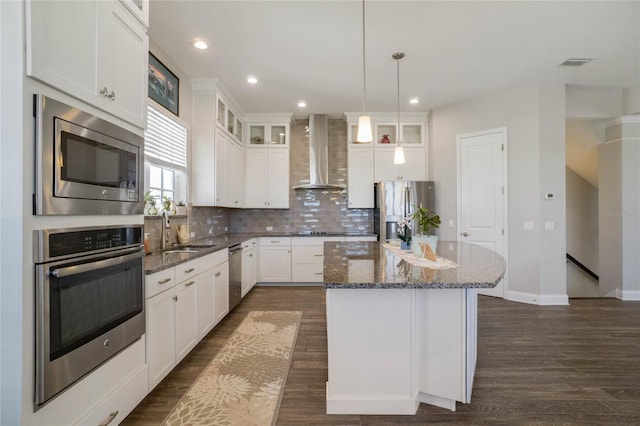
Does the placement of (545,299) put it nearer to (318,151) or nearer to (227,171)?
(318,151)

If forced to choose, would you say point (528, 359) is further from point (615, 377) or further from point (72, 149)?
point (72, 149)

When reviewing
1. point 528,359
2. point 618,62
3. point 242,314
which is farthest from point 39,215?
point 618,62

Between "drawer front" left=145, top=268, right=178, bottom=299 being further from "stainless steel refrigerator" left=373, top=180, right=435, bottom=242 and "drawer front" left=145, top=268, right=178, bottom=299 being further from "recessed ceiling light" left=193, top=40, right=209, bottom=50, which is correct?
"stainless steel refrigerator" left=373, top=180, right=435, bottom=242

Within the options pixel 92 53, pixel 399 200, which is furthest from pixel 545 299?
pixel 92 53

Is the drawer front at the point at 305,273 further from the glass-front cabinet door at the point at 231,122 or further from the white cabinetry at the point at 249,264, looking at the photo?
the glass-front cabinet door at the point at 231,122

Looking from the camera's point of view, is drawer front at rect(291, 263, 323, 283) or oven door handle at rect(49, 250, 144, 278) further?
drawer front at rect(291, 263, 323, 283)

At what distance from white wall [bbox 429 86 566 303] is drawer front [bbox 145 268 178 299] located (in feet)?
14.0

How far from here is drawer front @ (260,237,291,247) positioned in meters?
4.78

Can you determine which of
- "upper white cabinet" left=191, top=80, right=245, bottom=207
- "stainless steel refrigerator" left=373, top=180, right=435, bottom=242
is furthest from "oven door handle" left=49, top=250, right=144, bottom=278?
"stainless steel refrigerator" left=373, top=180, right=435, bottom=242

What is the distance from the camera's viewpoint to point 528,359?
2.46m

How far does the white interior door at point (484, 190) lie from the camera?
4.14 m

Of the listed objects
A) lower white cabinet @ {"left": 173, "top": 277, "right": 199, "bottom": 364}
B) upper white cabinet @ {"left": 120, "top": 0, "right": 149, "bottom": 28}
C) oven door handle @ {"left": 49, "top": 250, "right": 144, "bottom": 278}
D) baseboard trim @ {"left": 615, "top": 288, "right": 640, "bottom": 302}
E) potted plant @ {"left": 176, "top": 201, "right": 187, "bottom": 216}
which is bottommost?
baseboard trim @ {"left": 615, "top": 288, "right": 640, "bottom": 302}

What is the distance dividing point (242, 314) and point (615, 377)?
3507mm

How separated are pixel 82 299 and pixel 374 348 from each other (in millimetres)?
1562
